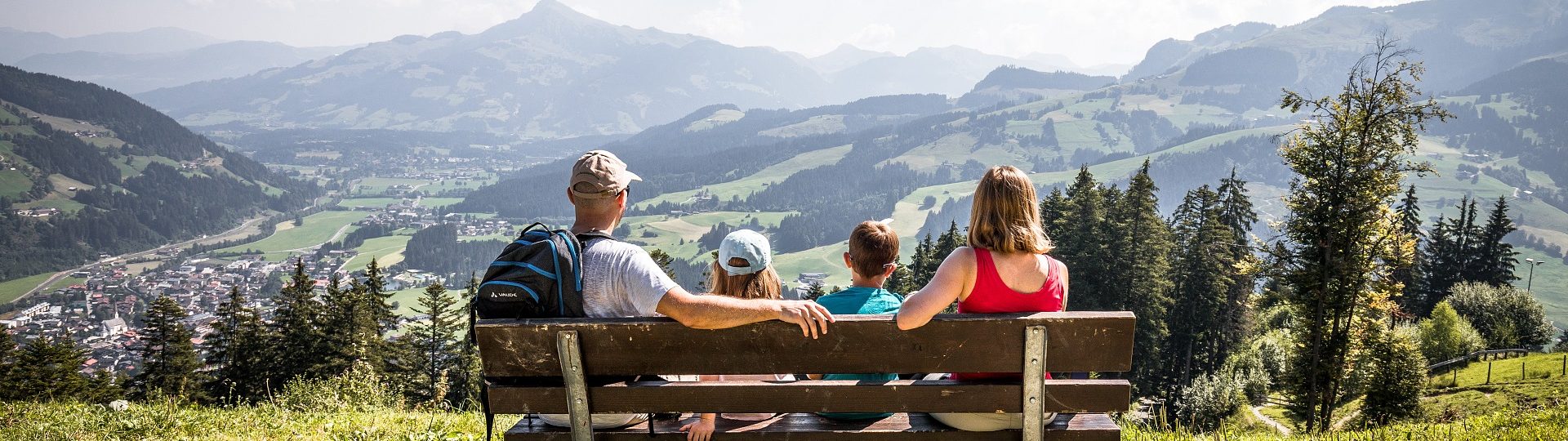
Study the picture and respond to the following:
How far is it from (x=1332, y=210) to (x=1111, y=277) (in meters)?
20.0

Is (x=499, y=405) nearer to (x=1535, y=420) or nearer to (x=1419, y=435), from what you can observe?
(x=1419, y=435)

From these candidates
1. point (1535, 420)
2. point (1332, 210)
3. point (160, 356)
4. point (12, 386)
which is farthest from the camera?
point (160, 356)

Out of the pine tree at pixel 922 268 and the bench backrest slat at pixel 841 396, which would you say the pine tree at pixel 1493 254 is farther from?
the bench backrest slat at pixel 841 396

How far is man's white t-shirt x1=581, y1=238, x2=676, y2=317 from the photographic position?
3.63 m

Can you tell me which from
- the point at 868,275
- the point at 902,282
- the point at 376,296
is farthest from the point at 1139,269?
the point at 376,296

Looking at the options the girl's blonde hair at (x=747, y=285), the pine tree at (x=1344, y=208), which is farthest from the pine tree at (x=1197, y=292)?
the girl's blonde hair at (x=747, y=285)

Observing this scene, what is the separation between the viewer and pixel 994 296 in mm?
3775

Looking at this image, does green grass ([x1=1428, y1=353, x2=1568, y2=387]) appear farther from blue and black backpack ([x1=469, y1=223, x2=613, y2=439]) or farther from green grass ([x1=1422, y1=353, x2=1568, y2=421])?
blue and black backpack ([x1=469, y1=223, x2=613, y2=439])

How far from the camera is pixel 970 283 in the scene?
3.74 m

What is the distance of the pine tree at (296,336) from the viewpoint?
40.8m

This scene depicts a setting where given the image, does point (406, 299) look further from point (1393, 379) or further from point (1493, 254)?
point (1493, 254)

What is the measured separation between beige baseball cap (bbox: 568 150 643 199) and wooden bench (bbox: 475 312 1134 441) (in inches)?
31.7

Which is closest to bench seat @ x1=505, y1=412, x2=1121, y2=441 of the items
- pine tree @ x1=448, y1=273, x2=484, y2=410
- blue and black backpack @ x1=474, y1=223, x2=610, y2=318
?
blue and black backpack @ x1=474, y1=223, x2=610, y2=318

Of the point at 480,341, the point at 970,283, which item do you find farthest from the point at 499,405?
the point at 970,283
